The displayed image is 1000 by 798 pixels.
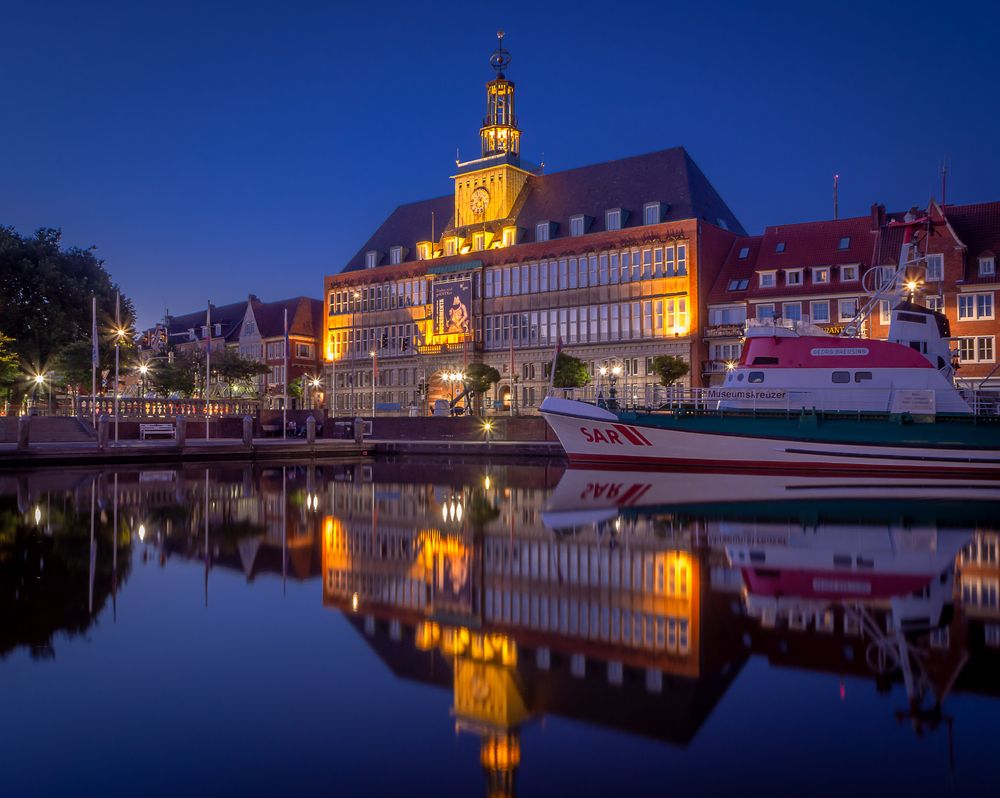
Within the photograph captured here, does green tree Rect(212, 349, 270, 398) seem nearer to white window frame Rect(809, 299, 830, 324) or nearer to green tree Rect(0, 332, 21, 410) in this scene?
green tree Rect(0, 332, 21, 410)

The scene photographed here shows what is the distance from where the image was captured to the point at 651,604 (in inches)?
416

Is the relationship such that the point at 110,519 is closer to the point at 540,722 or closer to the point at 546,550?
the point at 546,550

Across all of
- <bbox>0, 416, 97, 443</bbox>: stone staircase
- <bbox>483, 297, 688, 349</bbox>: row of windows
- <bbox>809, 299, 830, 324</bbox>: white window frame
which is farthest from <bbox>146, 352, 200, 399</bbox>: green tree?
<bbox>809, 299, 830, 324</bbox>: white window frame

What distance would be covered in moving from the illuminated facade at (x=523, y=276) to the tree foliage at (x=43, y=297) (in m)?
25.5

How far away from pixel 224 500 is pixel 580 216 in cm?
5393

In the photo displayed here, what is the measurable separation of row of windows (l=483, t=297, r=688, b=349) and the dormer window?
6867 mm

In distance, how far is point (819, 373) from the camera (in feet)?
118

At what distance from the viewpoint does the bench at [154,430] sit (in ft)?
191

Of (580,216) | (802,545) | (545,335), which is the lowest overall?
(802,545)

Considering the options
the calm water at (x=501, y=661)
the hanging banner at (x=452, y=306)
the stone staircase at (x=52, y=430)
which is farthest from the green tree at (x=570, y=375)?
the calm water at (x=501, y=661)

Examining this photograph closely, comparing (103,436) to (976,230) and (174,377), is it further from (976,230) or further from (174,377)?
(976,230)

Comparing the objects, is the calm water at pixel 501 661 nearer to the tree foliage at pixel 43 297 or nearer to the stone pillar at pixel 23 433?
the stone pillar at pixel 23 433

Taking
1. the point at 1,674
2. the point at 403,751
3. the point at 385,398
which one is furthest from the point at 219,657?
the point at 385,398

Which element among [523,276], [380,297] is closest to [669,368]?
[523,276]
